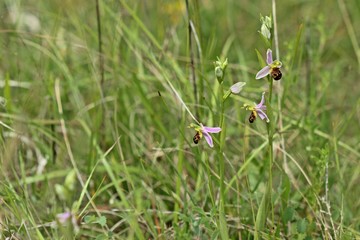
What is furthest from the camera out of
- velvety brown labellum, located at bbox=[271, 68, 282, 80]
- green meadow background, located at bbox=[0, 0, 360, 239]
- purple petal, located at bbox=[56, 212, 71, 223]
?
green meadow background, located at bbox=[0, 0, 360, 239]

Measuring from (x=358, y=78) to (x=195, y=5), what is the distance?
117cm

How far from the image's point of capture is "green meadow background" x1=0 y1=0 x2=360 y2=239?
174 cm

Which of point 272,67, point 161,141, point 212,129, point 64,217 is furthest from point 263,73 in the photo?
point 161,141

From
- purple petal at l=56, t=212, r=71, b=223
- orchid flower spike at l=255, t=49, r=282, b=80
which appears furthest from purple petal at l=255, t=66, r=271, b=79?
purple petal at l=56, t=212, r=71, b=223

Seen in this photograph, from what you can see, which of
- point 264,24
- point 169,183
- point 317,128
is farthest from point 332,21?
point 264,24

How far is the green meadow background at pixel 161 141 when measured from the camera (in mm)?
1743

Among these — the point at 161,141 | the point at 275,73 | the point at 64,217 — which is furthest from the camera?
the point at 161,141

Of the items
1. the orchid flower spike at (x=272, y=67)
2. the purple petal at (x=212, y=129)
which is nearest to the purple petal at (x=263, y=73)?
the orchid flower spike at (x=272, y=67)

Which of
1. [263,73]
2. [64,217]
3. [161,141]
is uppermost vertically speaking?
[263,73]

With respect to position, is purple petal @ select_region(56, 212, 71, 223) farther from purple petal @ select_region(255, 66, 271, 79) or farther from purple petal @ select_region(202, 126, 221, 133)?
purple petal @ select_region(255, 66, 271, 79)

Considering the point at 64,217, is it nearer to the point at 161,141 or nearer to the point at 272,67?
the point at 272,67

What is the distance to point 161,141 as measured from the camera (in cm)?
231

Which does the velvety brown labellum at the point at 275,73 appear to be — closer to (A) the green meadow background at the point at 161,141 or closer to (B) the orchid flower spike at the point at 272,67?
Result: (B) the orchid flower spike at the point at 272,67

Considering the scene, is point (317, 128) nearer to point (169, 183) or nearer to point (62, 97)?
point (169, 183)
